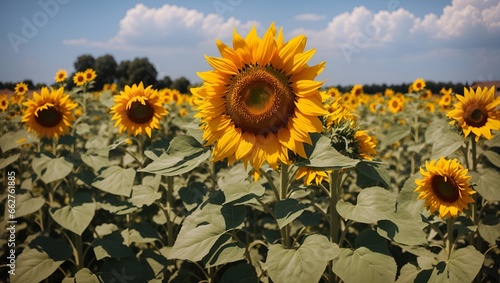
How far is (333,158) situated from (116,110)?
2494mm

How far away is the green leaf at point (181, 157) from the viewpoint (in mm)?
2045

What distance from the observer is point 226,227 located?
7.59 feet

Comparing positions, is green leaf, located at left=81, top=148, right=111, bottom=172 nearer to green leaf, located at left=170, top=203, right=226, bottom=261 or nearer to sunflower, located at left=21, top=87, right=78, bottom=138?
sunflower, located at left=21, top=87, right=78, bottom=138

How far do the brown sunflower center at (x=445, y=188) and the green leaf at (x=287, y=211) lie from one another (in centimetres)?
136

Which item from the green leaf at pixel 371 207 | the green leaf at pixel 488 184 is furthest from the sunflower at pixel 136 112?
the green leaf at pixel 488 184

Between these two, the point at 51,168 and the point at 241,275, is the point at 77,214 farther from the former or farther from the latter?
the point at 241,275

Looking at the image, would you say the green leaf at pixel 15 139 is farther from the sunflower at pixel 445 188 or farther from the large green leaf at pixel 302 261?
the sunflower at pixel 445 188

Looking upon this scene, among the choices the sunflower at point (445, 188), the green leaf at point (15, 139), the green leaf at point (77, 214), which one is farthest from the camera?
the green leaf at point (15, 139)

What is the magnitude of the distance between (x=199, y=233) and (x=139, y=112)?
1.81 meters

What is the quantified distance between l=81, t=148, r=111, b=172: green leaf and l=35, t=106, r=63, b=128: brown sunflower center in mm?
524

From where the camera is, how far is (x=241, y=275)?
260cm

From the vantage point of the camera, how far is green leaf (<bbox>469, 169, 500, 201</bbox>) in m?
3.12

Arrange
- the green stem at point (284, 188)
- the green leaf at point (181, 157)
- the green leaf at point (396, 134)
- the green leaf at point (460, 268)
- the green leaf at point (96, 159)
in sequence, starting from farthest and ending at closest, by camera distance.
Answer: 1. the green leaf at point (396, 134)
2. the green leaf at point (96, 159)
3. the green leaf at point (460, 268)
4. the green stem at point (284, 188)
5. the green leaf at point (181, 157)

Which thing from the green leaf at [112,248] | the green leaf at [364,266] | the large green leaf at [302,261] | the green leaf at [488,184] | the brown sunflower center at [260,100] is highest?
the brown sunflower center at [260,100]
